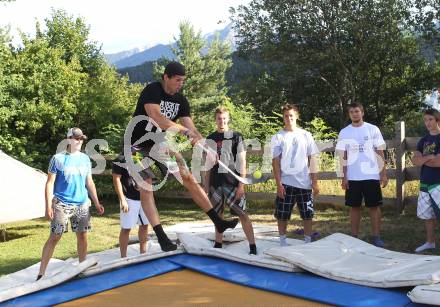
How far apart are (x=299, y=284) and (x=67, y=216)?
2.24 meters

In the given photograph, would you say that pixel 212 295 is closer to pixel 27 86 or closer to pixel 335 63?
pixel 27 86

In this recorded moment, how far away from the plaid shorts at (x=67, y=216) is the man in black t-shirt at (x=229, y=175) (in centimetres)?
132

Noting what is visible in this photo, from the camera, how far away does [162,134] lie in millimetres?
4238

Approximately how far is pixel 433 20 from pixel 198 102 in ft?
39.0

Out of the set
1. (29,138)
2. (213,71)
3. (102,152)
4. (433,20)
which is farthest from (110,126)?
(213,71)

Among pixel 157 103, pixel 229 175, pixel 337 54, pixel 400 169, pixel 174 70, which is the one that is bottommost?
pixel 400 169

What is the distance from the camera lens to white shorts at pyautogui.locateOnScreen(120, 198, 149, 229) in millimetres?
4973

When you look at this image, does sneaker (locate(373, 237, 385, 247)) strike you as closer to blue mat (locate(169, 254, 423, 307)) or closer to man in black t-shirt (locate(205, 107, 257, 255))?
man in black t-shirt (locate(205, 107, 257, 255))

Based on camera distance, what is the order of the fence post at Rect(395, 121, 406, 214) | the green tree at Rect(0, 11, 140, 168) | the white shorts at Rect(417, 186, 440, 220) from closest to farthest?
the white shorts at Rect(417, 186, 440, 220) → the fence post at Rect(395, 121, 406, 214) → the green tree at Rect(0, 11, 140, 168)

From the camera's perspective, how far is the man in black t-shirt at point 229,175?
16.4 feet

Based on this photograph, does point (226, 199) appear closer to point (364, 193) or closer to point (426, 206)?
point (364, 193)

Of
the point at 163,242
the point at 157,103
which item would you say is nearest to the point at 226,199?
the point at 163,242

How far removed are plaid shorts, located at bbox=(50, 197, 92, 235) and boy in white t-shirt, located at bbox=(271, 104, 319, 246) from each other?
6.87ft

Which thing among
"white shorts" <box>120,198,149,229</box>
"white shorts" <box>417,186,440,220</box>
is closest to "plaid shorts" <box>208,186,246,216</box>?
"white shorts" <box>120,198,149,229</box>
